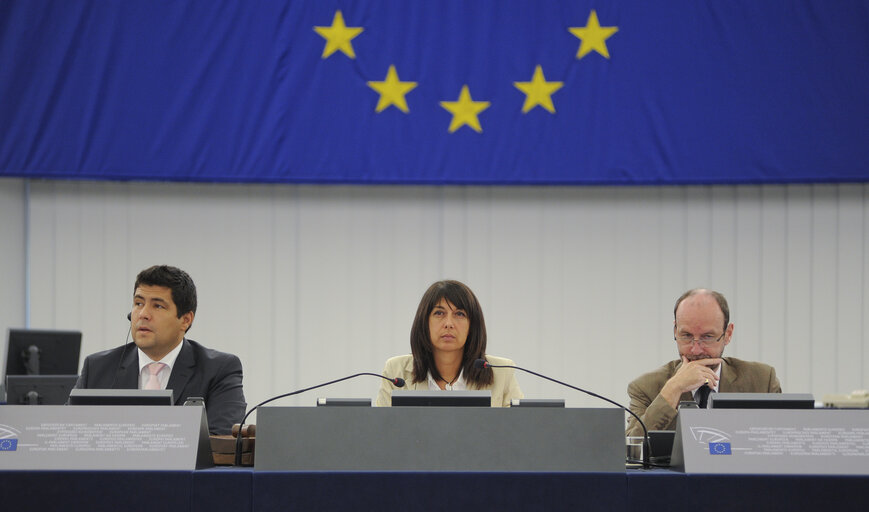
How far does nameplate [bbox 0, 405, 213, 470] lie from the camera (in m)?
1.89

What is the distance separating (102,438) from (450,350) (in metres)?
1.35

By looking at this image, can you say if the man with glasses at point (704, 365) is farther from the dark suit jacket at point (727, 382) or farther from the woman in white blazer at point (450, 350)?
the woman in white blazer at point (450, 350)

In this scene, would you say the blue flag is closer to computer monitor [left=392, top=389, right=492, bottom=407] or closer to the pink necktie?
A: the pink necktie

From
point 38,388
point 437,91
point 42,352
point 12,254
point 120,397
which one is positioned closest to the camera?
point 120,397

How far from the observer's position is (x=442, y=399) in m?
2.08

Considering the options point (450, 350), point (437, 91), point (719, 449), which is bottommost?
point (719, 449)

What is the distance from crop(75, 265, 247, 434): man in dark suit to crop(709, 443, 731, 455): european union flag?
1.49 metres

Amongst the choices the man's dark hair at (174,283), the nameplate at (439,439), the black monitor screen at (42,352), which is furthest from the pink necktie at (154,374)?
the black monitor screen at (42,352)

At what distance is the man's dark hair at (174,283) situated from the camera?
2957 millimetres

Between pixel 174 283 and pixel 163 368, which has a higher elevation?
pixel 174 283

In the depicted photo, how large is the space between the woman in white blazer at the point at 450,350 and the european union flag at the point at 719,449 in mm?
1141

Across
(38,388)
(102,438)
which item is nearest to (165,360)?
(102,438)

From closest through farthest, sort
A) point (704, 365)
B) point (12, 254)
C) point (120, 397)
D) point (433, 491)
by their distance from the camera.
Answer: point (433, 491)
point (120, 397)
point (704, 365)
point (12, 254)

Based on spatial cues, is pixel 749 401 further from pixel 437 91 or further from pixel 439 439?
pixel 437 91
